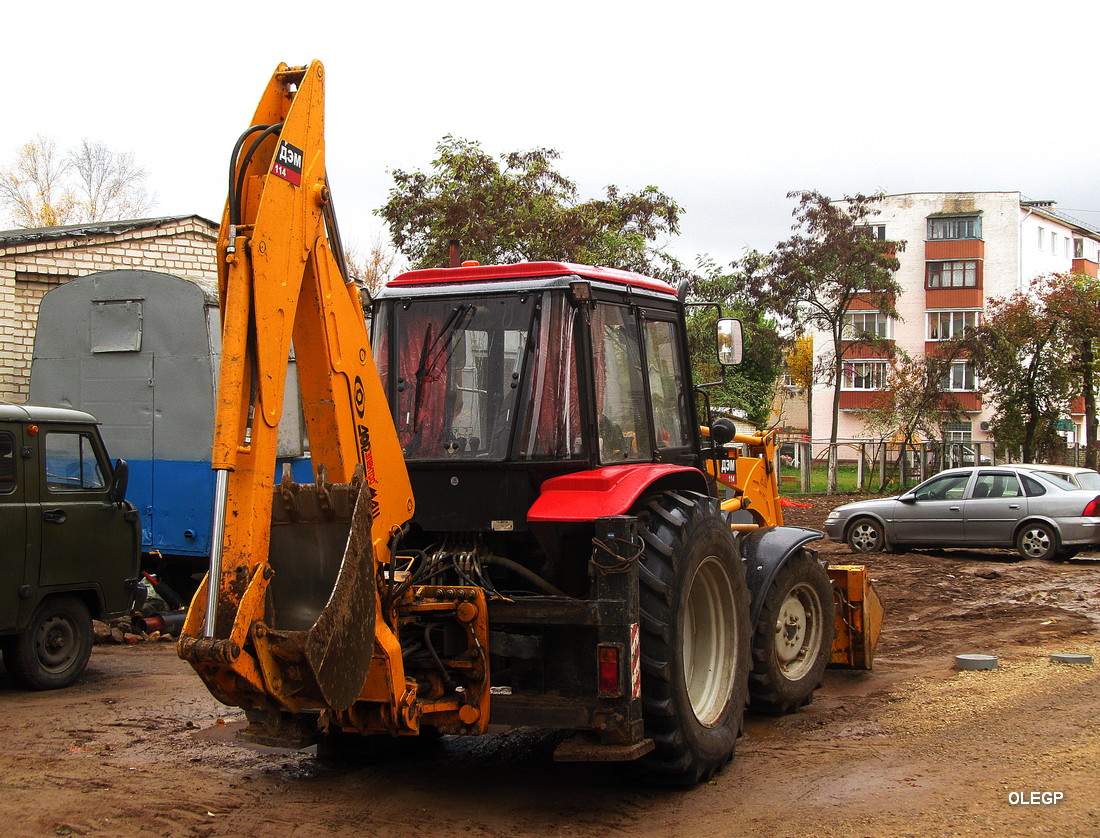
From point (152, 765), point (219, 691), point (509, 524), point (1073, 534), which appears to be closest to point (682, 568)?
point (509, 524)

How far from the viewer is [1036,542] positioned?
53.9ft

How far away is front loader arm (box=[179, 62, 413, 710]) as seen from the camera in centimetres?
458

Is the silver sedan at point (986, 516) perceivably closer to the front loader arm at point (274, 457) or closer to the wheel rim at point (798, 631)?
the wheel rim at point (798, 631)

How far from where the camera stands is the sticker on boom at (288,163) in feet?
15.8

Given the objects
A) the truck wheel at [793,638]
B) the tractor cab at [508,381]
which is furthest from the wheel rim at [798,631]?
the tractor cab at [508,381]

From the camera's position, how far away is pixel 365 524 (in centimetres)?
488

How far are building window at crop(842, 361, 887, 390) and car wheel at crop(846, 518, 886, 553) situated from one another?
32.1 m

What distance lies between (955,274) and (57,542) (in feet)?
164

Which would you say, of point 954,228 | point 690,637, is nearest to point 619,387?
point 690,637

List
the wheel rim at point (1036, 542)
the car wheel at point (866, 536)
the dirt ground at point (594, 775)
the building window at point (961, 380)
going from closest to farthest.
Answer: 1. the dirt ground at point (594, 775)
2. the wheel rim at point (1036, 542)
3. the car wheel at point (866, 536)
4. the building window at point (961, 380)

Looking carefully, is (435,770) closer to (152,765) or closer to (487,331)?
(152,765)

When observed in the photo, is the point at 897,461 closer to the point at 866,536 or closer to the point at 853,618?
the point at 866,536

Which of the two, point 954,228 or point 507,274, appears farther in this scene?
point 954,228

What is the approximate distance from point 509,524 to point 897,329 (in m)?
51.6
